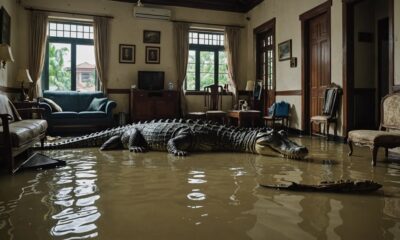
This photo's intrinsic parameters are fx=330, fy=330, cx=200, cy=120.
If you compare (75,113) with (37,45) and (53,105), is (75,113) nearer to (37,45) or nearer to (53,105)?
(53,105)

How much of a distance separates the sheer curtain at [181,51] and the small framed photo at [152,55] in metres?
0.54

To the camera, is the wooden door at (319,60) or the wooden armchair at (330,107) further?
the wooden door at (319,60)

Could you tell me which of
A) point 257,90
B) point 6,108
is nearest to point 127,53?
point 257,90

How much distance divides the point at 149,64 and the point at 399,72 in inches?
246

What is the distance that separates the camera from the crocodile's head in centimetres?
396

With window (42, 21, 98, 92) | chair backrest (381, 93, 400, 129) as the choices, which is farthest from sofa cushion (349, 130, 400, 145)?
window (42, 21, 98, 92)

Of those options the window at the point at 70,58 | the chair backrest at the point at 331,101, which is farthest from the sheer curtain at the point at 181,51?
the chair backrest at the point at 331,101

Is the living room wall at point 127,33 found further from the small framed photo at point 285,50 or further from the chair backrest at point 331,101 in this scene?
the chair backrest at point 331,101

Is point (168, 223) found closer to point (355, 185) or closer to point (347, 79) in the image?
point (355, 185)

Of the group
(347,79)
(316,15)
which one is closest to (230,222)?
(347,79)

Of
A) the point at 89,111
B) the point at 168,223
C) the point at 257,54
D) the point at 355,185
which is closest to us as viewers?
the point at 168,223

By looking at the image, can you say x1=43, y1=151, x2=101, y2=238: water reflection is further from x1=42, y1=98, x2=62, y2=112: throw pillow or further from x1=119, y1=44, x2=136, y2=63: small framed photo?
x1=119, y1=44, x2=136, y2=63: small framed photo

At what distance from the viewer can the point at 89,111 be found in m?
7.76

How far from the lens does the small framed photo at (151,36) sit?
362 inches
